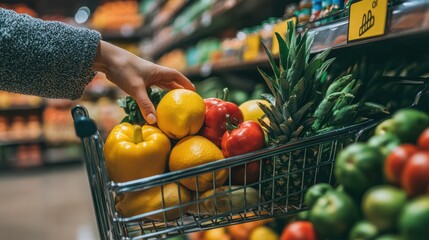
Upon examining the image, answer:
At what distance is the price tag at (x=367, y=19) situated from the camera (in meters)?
0.95

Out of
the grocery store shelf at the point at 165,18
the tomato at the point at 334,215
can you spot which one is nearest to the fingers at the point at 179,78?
the tomato at the point at 334,215

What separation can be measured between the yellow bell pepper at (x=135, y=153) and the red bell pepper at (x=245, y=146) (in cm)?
16

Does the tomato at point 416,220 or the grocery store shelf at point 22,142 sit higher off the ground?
the tomato at point 416,220

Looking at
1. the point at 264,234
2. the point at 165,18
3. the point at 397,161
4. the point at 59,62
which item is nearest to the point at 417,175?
the point at 397,161

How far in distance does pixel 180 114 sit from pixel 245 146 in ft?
0.61

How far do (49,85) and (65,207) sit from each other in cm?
374

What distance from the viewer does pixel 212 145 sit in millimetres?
1057

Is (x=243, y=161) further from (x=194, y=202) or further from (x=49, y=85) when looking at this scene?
(x=49, y=85)

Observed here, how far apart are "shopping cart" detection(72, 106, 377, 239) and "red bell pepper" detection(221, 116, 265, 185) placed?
2 centimetres

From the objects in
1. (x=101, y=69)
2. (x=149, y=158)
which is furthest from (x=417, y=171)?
(x=101, y=69)

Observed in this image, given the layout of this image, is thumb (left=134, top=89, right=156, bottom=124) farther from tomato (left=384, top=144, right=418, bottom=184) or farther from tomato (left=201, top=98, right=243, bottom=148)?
tomato (left=384, top=144, right=418, bottom=184)

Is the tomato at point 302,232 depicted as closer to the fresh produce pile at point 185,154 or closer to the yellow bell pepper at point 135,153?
the fresh produce pile at point 185,154

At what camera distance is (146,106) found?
109 cm

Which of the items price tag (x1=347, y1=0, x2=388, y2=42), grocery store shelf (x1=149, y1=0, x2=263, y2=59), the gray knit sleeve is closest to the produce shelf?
price tag (x1=347, y1=0, x2=388, y2=42)
